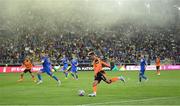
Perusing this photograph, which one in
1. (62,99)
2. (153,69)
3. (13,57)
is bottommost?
(153,69)

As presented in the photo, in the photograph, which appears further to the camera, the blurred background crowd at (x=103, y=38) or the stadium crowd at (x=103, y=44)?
the stadium crowd at (x=103, y=44)

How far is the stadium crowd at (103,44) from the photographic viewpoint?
57625mm

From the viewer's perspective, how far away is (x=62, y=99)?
20.7 metres

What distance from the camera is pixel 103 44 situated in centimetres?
6191

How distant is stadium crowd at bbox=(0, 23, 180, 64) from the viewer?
189 feet

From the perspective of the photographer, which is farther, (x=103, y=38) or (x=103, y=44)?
(x=103, y=38)

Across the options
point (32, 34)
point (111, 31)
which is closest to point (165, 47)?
point (111, 31)

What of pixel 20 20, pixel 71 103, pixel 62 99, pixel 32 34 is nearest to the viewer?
pixel 71 103

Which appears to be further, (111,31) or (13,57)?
(111,31)

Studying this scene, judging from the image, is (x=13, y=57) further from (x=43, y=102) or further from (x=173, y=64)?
(x=43, y=102)

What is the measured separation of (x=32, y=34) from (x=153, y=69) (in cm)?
1892

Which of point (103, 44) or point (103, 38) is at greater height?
point (103, 38)

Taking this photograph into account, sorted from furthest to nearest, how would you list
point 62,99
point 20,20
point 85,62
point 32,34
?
point 85,62
point 32,34
point 20,20
point 62,99

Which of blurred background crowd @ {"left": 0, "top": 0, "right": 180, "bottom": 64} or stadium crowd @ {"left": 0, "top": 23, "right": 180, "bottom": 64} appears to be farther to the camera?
stadium crowd @ {"left": 0, "top": 23, "right": 180, "bottom": 64}
